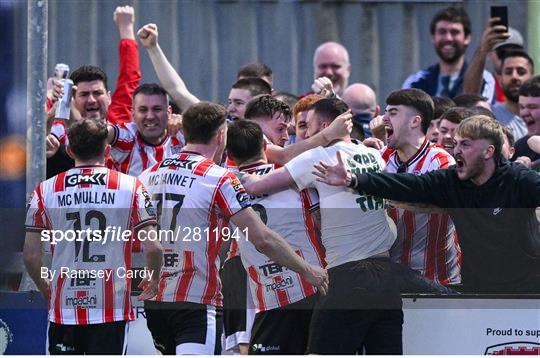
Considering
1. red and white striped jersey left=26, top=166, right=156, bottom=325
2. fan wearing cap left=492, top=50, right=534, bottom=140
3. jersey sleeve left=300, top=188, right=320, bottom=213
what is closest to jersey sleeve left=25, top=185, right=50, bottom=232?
red and white striped jersey left=26, top=166, right=156, bottom=325

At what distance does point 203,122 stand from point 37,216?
103 centimetres

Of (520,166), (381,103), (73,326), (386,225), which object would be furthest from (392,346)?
(381,103)

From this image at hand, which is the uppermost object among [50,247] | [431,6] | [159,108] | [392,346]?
[431,6]

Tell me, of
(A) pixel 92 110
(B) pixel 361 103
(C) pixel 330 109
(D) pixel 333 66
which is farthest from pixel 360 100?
(A) pixel 92 110

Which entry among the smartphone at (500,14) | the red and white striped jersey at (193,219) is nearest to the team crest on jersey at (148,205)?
the red and white striped jersey at (193,219)

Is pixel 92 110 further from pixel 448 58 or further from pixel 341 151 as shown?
pixel 448 58

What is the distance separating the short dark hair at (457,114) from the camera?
8.30 m

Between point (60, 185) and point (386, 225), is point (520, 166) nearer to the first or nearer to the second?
point (386, 225)

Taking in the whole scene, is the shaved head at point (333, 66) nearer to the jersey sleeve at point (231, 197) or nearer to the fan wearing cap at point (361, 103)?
the fan wearing cap at point (361, 103)

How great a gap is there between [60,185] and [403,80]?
15.6ft

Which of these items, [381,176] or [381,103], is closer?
[381,176]

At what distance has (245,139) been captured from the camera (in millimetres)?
7684

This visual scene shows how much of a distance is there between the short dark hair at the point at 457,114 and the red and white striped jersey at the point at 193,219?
5.52 ft

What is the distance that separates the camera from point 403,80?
37.4 feet
